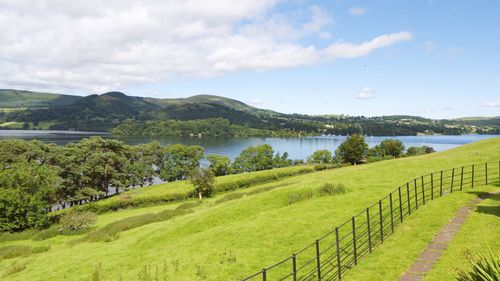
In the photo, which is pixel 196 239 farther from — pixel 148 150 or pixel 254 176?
pixel 148 150

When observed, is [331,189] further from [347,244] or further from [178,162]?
[178,162]

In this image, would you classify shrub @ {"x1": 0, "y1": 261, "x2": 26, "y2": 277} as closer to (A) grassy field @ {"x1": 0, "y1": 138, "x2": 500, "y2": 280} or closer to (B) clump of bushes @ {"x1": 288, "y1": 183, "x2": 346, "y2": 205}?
(A) grassy field @ {"x1": 0, "y1": 138, "x2": 500, "y2": 280}

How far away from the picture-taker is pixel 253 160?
141625mm

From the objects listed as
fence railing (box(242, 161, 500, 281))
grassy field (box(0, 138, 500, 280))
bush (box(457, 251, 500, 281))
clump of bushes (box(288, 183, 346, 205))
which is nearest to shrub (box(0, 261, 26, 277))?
grassy field (box(0, 138, 500, 280))

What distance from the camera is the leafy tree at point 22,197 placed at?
5381 cm

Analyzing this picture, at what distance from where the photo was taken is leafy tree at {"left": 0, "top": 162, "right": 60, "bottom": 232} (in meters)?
53.8

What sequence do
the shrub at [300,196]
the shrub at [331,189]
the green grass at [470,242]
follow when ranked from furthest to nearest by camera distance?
the shrub at [331,189]
the shrub at [300,196]
the green grass at [470,242]

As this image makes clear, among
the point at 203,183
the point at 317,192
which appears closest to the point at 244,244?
the point at 317,192

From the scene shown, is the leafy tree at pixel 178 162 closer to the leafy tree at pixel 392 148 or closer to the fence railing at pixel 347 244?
the leafy tree at pixel 392 148

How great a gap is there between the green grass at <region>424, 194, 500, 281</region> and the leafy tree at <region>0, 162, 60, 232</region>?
62707mm

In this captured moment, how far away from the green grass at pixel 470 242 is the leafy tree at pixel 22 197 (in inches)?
2469

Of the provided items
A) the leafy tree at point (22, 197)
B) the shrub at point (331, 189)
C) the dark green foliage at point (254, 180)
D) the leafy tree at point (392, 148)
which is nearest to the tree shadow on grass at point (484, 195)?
the shrub at point (331, 189)

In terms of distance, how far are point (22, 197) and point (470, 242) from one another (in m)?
65.8

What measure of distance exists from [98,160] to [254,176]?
140 feet
